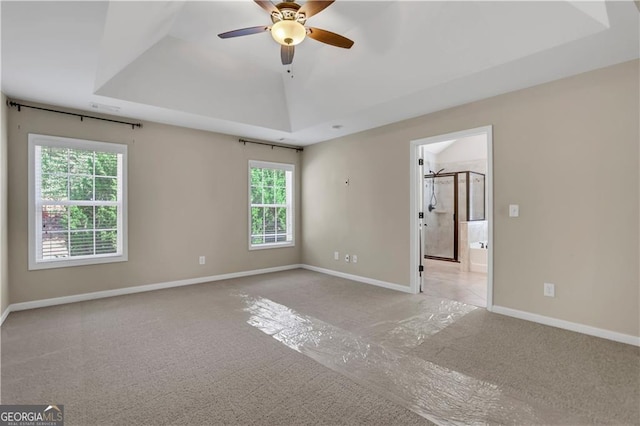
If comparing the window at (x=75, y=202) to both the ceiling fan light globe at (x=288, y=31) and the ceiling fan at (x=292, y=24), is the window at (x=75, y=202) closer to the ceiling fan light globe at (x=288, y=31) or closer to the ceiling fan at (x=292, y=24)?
the ceiling fan at (x=292, y=24)

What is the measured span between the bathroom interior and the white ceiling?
3.39 meters

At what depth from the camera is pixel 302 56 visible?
3.99 meters

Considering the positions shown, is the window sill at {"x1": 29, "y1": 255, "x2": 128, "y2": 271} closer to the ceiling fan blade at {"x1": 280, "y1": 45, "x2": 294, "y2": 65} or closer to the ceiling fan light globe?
the ceiling fan blade at {"x1": 280, "y1": 45, "x2": 294, "y2": 65}

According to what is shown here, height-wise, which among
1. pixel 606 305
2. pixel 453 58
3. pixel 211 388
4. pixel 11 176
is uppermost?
pixel 453 58

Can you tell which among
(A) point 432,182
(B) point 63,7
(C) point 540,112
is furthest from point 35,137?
(A) point 432,182

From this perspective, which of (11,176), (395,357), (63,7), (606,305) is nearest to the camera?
(63,7)

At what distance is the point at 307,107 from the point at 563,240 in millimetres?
3506

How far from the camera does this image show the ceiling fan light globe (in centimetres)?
260

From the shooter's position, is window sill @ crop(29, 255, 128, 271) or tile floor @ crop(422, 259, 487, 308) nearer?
window sill @ crop(29, 255, 128, 271)

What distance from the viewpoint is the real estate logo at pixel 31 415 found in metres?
1.83

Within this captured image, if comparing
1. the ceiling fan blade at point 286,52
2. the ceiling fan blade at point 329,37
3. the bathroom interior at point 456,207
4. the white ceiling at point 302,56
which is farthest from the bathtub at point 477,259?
the ceiling fan blade at point 286,52

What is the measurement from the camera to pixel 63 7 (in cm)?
229

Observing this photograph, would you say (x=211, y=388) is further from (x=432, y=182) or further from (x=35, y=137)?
(x=432, y=182)

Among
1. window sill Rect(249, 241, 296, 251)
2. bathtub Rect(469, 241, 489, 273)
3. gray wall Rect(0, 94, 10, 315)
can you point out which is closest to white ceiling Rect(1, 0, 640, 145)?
gray wall Rect(0, 94, 10, 315)
